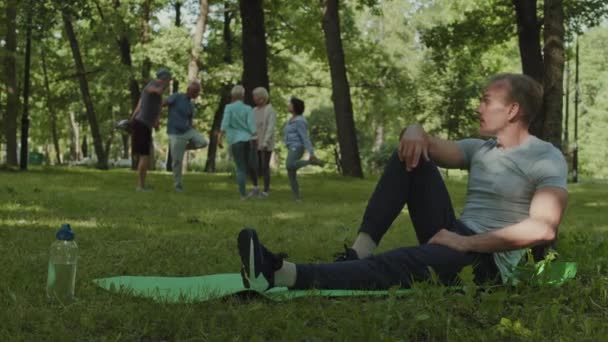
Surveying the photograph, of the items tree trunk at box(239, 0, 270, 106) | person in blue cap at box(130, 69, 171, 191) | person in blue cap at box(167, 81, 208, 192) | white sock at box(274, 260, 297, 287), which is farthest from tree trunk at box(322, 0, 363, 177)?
white sock at box(274, 260, 297, 287)

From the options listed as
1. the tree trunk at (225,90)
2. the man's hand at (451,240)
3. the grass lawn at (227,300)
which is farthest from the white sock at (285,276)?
the tree trunk at (225,90)

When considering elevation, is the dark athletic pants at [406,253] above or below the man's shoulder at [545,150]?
below

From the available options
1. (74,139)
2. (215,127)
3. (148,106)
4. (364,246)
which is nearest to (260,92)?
(148,106)

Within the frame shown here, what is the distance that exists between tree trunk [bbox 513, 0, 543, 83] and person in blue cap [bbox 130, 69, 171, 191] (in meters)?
7.88

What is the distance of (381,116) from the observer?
5275cm

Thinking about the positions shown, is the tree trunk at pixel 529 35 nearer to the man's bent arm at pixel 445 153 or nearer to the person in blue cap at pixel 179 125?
the person in blue cap at pixel 179 125

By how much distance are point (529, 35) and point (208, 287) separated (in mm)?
14112

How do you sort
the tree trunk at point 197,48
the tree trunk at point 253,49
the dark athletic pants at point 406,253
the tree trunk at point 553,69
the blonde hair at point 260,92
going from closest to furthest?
the dark athletic pants at point 406,253 → the tree trunk at point 553,69 → the blonde hair at point 260,92 → the tree trunk at point 253,49 → the tree trunk at point 197,48

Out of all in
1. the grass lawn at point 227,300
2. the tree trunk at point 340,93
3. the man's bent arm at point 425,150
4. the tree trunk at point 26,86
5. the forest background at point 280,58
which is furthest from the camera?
the tree trunk at point 340,93

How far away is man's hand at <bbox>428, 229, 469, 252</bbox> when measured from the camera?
430 cm

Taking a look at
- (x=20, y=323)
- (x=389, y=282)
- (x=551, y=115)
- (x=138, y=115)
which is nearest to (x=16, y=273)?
(x=20, y=323)

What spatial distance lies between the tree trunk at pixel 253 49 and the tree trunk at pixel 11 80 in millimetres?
6429

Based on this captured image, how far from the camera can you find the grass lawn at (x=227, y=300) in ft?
11.5

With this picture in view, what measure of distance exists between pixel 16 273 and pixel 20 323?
4.79ft
